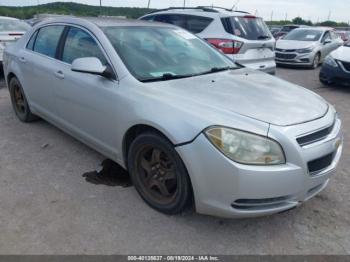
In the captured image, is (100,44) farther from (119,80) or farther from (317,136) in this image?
(317,136)

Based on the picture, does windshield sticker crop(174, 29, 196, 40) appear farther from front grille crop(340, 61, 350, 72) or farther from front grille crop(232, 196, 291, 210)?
front grille crop(340, 61, 350, 72)

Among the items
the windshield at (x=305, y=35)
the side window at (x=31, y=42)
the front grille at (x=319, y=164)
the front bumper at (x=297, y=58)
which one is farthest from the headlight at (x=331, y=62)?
the side window at (x=31, y=42)

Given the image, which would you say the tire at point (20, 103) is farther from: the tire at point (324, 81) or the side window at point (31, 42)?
the tire at point (324, 81)

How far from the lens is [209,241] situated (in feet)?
9.12

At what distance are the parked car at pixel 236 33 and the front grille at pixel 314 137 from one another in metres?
4.20

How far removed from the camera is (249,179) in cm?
247

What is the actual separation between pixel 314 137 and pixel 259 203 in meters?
0.66

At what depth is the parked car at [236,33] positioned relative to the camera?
7.05 metres

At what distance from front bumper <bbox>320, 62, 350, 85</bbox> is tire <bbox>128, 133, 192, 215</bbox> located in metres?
6.55

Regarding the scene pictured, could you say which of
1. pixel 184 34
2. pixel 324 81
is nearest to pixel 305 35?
pixel 324 81

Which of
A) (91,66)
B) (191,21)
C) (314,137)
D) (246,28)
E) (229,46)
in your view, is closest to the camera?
(314,137)

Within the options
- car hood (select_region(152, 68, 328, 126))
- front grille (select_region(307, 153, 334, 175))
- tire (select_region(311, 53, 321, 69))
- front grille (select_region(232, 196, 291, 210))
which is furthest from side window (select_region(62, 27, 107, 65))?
tire (select_region(311, 53, 321, 69))

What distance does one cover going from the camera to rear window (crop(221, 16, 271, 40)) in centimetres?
727

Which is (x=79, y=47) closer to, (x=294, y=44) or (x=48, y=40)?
(x=48, y=40)
